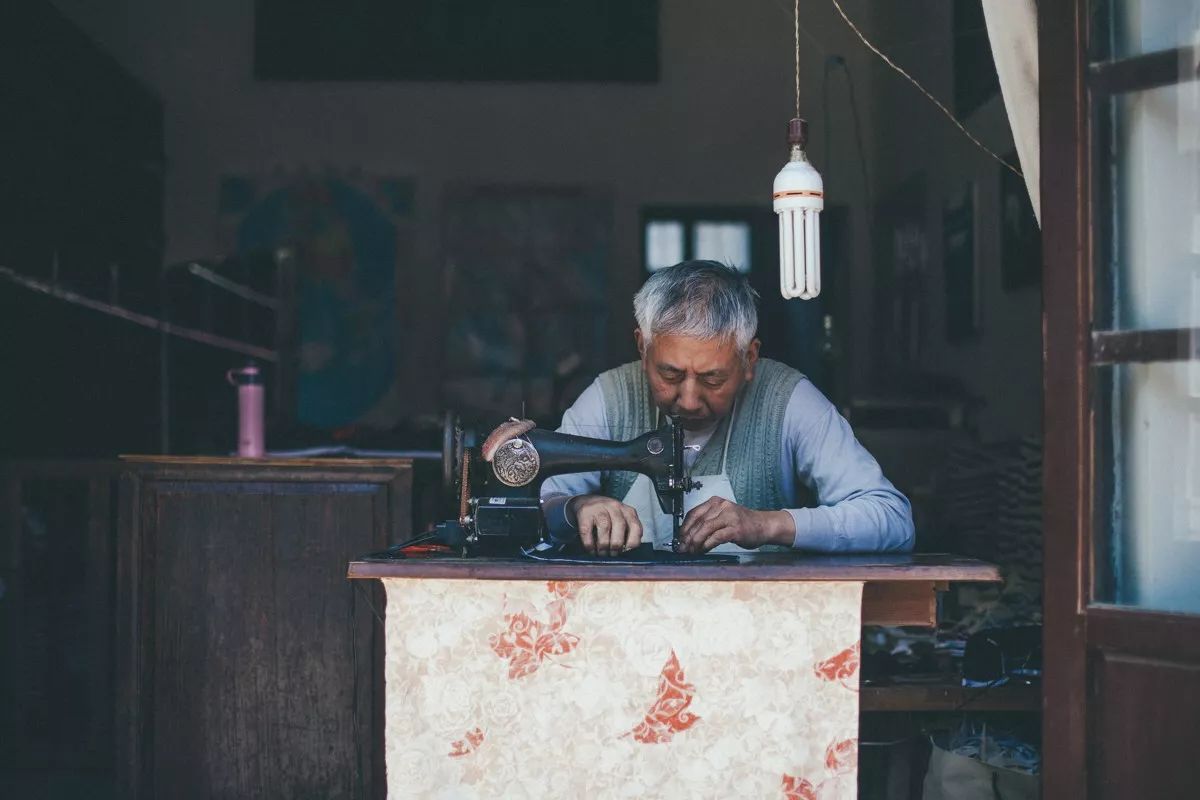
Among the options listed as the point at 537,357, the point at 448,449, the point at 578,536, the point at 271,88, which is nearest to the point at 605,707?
the point at 578,536

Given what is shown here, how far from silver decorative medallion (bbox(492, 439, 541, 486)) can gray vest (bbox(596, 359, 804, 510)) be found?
1.62 feet

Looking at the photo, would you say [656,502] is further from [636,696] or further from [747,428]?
[636,696]

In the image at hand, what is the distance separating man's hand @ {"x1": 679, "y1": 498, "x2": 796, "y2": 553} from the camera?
2.35 meters

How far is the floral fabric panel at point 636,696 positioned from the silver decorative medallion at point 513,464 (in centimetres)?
31

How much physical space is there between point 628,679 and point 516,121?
4.52m

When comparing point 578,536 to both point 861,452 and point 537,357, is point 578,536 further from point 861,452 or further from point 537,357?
point 537,357

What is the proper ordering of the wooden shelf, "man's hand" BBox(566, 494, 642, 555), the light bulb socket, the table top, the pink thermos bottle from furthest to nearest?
the pink thermos bottle, the wooden shelf, the light bulb socket, "man's hand" BBox(566, 494, 642, 555), the table top

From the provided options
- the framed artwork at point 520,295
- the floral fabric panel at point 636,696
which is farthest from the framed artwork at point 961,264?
the floral fabric panel at point 636,696

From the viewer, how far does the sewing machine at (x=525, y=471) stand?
2.42m

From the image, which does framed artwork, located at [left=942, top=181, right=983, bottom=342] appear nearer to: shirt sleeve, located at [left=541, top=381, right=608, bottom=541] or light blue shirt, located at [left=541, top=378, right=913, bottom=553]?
light blue shirt, located at [left=541, top=378, right=913, bottom=553]

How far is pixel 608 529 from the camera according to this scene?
7.77 ft

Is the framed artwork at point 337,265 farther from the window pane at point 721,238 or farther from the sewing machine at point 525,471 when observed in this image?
the sewing machine at point 525,471

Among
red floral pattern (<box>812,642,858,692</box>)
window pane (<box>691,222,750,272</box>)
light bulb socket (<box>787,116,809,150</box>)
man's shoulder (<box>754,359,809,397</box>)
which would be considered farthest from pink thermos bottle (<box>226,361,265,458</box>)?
window pane (<box>691,222,750,272</box>)

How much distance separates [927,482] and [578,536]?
8.10ft
